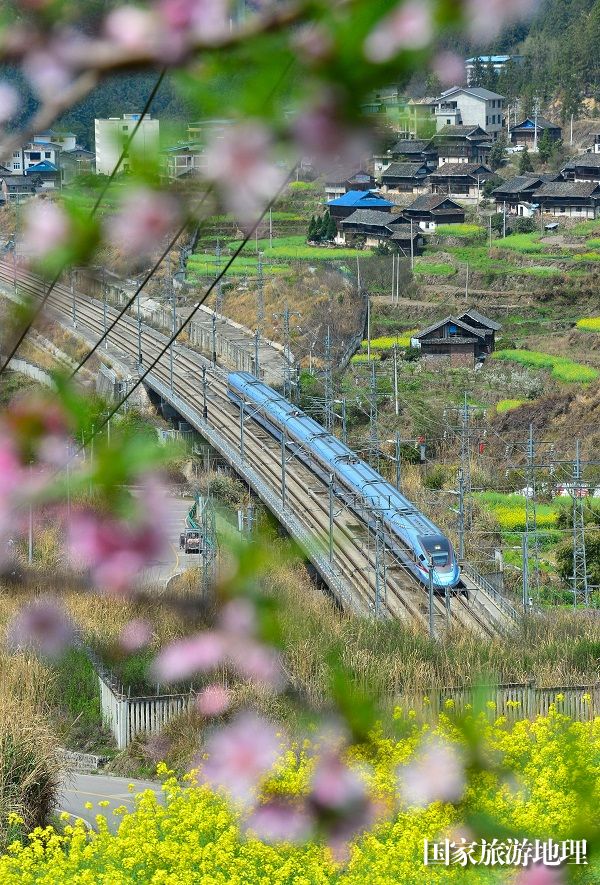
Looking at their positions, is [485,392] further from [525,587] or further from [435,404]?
[525,587]

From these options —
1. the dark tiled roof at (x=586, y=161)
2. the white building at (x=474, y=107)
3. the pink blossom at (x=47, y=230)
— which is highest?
the pink blossom at (x=47, y=230)

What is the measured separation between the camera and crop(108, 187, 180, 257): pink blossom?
1.42 m

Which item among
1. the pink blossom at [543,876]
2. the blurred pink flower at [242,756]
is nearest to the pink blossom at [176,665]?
the blurred pink flower at [242,756]

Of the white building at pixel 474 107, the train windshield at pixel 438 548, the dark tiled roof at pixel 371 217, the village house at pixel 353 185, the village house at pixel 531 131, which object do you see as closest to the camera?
the train windshield at pixel 438 548

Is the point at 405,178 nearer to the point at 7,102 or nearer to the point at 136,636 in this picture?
the point at 136,636

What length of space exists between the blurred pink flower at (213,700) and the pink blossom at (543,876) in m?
8.82

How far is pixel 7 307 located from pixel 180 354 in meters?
27.0

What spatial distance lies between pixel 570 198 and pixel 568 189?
13.8 inches

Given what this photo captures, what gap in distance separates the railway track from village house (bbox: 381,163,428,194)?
17.3 meters

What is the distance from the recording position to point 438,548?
1523 cm

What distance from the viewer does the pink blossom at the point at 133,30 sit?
4.09 ft

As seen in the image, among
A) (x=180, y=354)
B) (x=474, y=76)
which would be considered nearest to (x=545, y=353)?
(x=180, y=354)

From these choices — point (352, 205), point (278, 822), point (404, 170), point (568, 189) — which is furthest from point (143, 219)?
point (404, 170)

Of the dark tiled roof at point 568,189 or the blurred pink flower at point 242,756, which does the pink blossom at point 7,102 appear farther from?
the dark tiled roof at point 568,189
